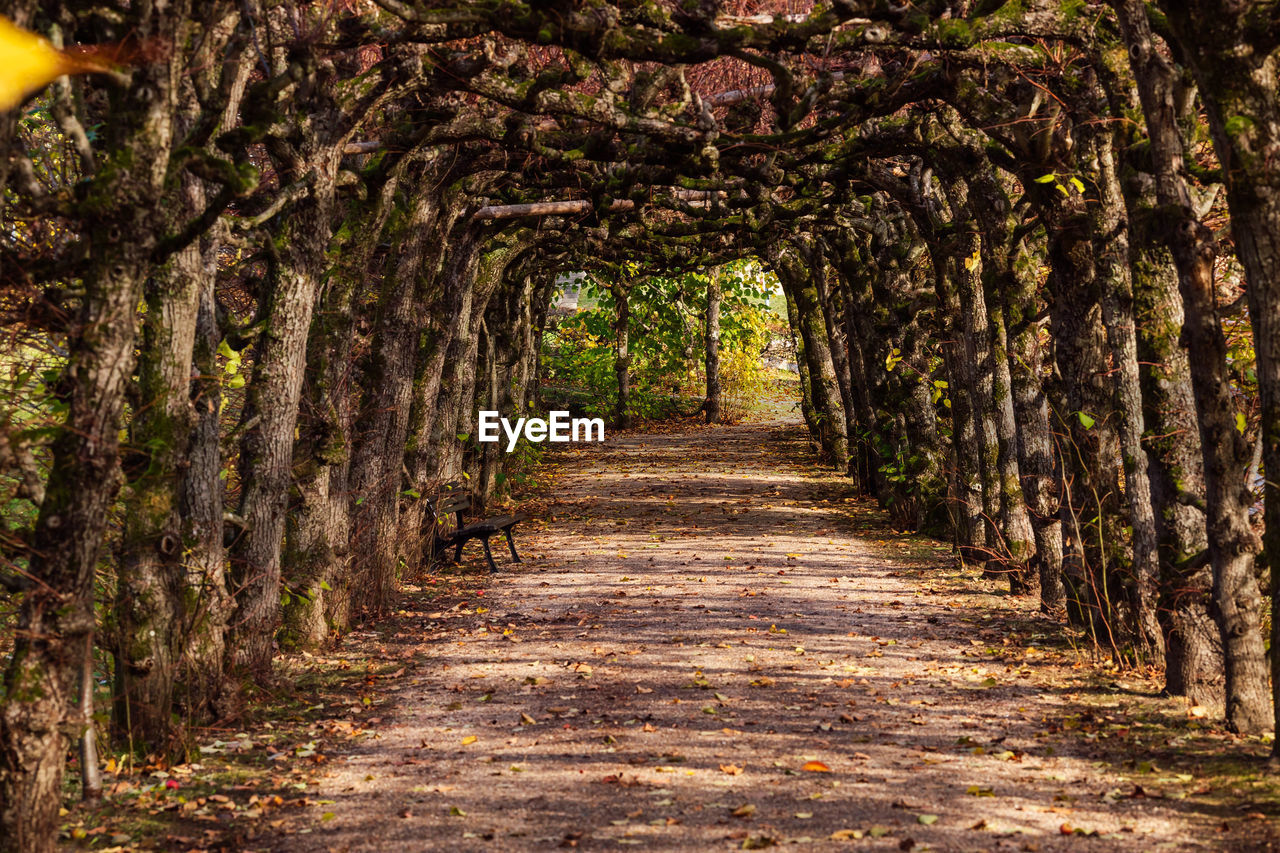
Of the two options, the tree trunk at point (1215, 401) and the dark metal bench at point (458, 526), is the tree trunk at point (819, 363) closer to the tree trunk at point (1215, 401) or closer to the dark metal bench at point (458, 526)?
the dark metal bench at point (458, 526)

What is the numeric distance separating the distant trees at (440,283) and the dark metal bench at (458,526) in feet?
2.35

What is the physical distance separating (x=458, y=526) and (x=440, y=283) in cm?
375

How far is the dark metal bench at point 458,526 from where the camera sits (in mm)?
15273

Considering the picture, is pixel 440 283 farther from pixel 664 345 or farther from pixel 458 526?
pixel 664 345

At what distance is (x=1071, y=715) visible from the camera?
795cm

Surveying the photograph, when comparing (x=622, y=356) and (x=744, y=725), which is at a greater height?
(x=622, y=356)

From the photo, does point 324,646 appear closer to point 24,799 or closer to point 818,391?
point 24,799

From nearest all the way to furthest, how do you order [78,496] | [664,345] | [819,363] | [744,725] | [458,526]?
[78,496]
[744,725]
[458,526]
[819,363]
[664,345]

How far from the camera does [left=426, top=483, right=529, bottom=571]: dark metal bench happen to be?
50.1 ft

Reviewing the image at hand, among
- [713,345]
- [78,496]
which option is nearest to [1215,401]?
[78,496]

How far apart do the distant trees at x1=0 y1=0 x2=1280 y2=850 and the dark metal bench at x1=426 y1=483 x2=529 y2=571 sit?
0.72 metres

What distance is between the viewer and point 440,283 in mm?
14898

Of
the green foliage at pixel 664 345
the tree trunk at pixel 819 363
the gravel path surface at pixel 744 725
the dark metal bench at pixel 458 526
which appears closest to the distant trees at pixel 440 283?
the dark metal bench at pixel 458 526

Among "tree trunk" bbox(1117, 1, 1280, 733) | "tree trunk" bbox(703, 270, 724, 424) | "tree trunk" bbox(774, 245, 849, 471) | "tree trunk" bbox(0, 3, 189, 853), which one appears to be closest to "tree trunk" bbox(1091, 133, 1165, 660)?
"tree trunk" bbox(1117, 1, 1280, 733)
